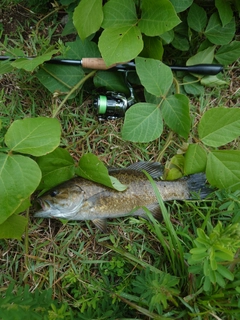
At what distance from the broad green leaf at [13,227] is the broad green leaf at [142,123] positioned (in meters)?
0.70

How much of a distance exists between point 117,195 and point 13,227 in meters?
0.58

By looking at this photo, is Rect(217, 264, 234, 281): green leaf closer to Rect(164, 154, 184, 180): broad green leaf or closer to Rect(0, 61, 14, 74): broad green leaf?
Rect(164, 154, 184, 180): broad green leaf

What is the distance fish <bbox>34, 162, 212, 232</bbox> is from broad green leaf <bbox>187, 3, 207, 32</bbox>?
2.74ft

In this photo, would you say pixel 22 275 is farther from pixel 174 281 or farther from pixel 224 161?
pixel 224 161

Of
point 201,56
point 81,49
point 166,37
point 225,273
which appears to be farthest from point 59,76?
point 225,273

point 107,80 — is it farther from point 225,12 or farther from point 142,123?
point 225,12

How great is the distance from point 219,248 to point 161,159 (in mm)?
805

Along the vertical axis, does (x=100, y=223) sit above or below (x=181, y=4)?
below

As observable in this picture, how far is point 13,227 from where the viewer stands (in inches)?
77.5

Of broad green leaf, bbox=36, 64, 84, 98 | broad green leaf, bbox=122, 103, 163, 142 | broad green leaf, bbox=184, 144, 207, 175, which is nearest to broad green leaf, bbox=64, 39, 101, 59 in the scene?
broad green leaf, bbox=36, 64, 84, 98

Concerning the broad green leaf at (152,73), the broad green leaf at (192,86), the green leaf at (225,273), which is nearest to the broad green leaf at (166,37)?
the broad green leaf at (152,73)

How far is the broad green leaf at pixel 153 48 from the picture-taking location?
204 centimetres

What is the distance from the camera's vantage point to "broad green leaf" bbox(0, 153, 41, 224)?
1739mm

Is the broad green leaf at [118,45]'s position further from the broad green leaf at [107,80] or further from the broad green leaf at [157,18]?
the broad green leaf at [107,80]
